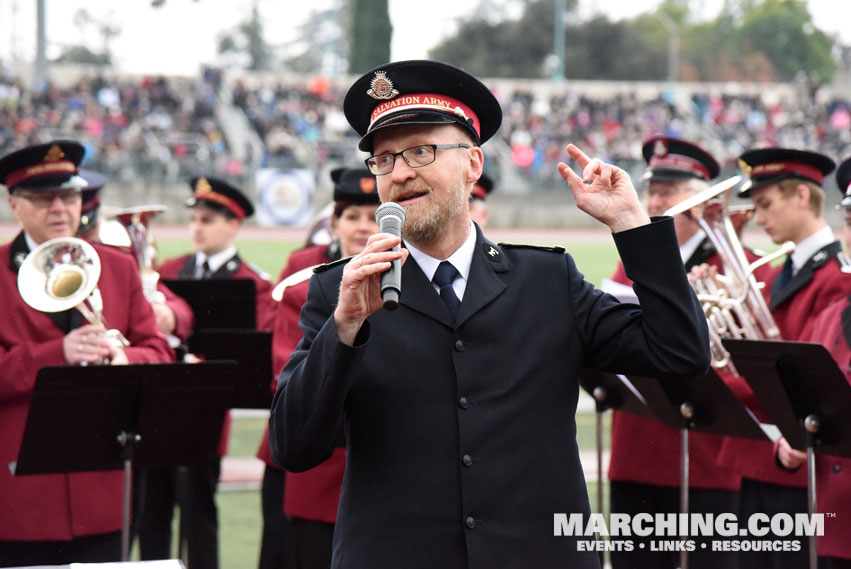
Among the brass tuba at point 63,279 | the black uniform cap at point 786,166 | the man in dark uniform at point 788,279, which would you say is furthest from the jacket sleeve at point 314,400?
the black uniform cap at point 786,166

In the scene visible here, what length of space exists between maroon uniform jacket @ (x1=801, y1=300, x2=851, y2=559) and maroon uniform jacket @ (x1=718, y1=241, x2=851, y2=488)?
0.38 metres

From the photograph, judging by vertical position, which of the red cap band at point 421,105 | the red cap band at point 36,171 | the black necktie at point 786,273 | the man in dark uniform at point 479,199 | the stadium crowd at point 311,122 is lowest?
the red cap band at point 421,105

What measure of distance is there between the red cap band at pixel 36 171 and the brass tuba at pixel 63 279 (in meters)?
0.42

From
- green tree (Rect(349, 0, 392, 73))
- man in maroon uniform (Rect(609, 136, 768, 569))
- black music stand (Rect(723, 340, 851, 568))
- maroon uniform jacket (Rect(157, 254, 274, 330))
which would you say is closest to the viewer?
black music stand (Rect(723, 340, 851, 568))

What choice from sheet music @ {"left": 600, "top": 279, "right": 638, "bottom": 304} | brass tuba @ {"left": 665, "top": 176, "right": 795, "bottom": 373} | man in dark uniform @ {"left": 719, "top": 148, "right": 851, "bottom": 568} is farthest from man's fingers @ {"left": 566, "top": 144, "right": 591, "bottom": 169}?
man in dark uniform @ {"left": 719, "top": 148, "right": 851, "bottom": 568}

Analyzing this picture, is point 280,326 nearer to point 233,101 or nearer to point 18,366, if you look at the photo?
point 18,366

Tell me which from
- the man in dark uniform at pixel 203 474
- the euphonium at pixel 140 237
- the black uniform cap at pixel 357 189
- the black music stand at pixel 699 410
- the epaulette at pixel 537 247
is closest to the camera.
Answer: the epaulette at pixel 537 247

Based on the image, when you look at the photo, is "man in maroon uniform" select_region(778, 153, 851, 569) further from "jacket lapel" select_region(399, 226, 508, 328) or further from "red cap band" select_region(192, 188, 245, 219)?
"red cap band" select_region(192, 188, 245, 219)

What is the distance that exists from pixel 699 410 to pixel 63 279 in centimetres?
260

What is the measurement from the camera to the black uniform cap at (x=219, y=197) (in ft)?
25.6

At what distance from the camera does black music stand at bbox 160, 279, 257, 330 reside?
6629 millimetres

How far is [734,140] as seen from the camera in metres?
40.7

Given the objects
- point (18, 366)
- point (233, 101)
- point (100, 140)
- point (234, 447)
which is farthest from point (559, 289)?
point (233, 101)

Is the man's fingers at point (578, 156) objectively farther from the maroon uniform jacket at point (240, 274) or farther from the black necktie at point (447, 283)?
the maroon uniform jacket at point (240, 274)
